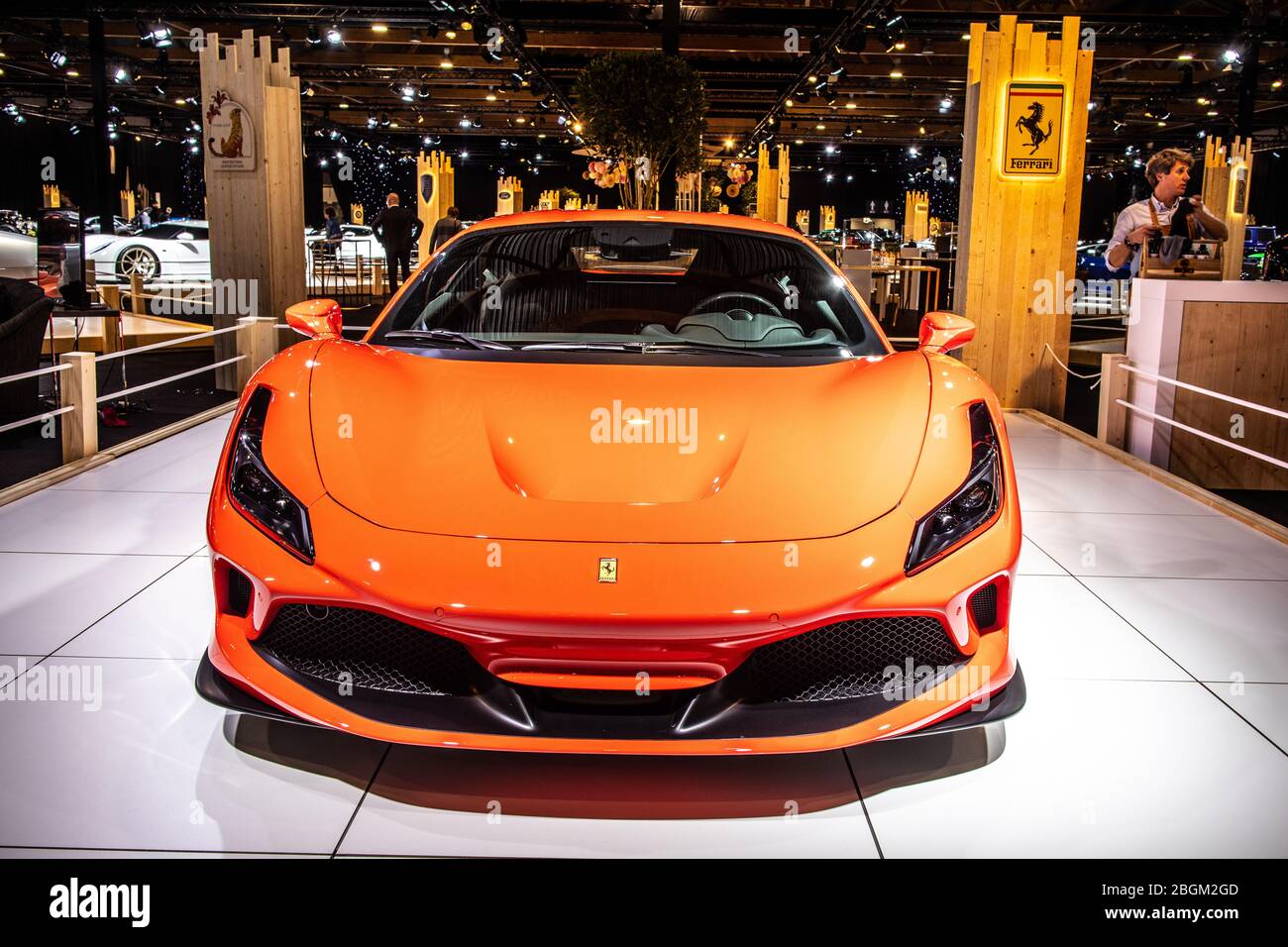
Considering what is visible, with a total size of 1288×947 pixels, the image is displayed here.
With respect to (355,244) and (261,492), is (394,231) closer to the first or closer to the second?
(355,244)

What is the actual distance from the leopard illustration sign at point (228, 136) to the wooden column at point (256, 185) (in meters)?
0.02

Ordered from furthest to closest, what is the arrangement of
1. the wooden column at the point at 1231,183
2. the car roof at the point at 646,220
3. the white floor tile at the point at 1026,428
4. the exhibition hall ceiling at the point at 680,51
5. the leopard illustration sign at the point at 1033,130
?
the exhibition hall ceiling at the point at 680,51
the wooden column at the point at 1231,183
the leopard illustration sign at the point at 1033,130
the white floor tile at the point at 1026,428
the car roof at the point at 646,220

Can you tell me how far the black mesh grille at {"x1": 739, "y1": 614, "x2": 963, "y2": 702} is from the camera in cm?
181

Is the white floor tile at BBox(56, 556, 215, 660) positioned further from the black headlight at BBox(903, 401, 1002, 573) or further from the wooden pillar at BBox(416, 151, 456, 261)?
the wooden pillar at BBox(416, 151, 456, 261)

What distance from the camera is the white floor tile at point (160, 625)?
8.99 ft

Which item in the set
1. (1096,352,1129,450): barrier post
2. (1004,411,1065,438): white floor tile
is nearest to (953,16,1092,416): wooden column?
(1004,411,1065,438): white floor tile

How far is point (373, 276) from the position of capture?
20766 millimetres

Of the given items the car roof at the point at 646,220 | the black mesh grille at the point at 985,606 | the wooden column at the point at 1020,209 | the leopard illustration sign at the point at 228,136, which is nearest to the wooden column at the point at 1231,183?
the wooden column at the point at 1020,209

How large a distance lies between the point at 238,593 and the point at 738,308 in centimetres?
158

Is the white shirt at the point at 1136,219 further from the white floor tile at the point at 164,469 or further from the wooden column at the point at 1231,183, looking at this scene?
the wooden column at the point at 1231,183

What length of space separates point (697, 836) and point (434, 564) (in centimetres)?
71

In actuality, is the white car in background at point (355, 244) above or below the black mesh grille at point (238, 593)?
above

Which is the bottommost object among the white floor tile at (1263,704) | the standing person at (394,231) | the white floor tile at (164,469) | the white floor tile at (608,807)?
the white floor tile at (608,807)
